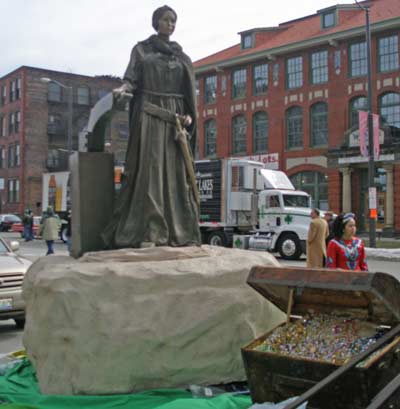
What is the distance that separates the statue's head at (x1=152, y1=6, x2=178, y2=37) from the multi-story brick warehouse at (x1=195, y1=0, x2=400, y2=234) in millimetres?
25856

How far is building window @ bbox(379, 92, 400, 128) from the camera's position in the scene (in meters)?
31.4

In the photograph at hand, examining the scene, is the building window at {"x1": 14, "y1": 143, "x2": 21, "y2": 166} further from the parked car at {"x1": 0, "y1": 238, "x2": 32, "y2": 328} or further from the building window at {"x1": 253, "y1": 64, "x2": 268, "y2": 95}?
the parked car at {"x1": 0, "y1": 238, "x2": 32, "y2": 328}

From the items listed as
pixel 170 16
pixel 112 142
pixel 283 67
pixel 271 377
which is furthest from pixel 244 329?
pixel 112 142

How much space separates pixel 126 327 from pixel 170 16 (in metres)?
3.20

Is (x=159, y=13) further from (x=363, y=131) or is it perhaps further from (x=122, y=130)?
(x=122, y=130)

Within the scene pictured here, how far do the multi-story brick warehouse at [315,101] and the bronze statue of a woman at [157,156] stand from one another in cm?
2586

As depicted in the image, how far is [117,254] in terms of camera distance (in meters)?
5.39

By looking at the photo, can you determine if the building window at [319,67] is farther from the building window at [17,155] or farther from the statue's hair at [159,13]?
the statue's hair at [159,13]

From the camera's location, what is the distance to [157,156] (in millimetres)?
6004

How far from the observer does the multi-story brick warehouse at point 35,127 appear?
5125 cm

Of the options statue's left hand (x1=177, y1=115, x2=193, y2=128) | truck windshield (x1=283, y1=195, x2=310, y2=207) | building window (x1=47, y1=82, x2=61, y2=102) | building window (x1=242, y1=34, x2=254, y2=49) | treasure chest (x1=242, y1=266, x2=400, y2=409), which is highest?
building window (x1=242, y1=34, x2=254, y2=49)

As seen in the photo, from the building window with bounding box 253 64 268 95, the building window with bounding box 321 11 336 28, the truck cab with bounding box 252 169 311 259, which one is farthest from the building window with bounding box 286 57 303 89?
the truck cab with bounding box 252 169 311 259

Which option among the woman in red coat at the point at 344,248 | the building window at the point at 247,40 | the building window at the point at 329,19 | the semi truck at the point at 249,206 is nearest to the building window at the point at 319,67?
the building window at the point at 329,19

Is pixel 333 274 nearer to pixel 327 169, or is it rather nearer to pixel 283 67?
pixel 327 169
